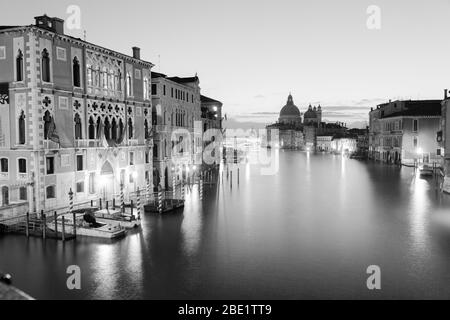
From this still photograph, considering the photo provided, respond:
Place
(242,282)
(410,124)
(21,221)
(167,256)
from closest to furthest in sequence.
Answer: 1. (242,282)
2. (167,256)
3. (21,221)
4. (410,124)

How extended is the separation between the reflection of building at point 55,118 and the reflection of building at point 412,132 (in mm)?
50399

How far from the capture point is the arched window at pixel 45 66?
2459 centimetres

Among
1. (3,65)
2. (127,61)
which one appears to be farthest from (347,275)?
(127,61)

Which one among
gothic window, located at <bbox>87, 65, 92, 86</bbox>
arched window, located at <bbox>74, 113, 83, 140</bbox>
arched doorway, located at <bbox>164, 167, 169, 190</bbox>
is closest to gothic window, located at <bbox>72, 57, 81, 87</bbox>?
gothic window, located at <bbox>87, 65, 92, 86</bbox>

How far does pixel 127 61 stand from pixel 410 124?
5151 cm

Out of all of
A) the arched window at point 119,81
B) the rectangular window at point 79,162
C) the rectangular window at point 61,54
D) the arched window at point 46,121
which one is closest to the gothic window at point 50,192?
the rectangular window at point 79,162

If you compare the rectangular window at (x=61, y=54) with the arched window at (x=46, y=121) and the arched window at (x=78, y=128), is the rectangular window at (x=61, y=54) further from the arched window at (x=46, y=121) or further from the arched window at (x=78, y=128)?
the arched window at (x=78, y=128)

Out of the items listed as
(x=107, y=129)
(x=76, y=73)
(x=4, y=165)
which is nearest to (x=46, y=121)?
(x=4, y=165)

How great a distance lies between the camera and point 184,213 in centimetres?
2759

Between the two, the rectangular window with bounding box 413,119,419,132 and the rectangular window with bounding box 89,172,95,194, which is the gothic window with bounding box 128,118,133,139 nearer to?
the rectangular window with bounding box 89,172,95,194

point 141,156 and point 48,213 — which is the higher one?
point 141,156
